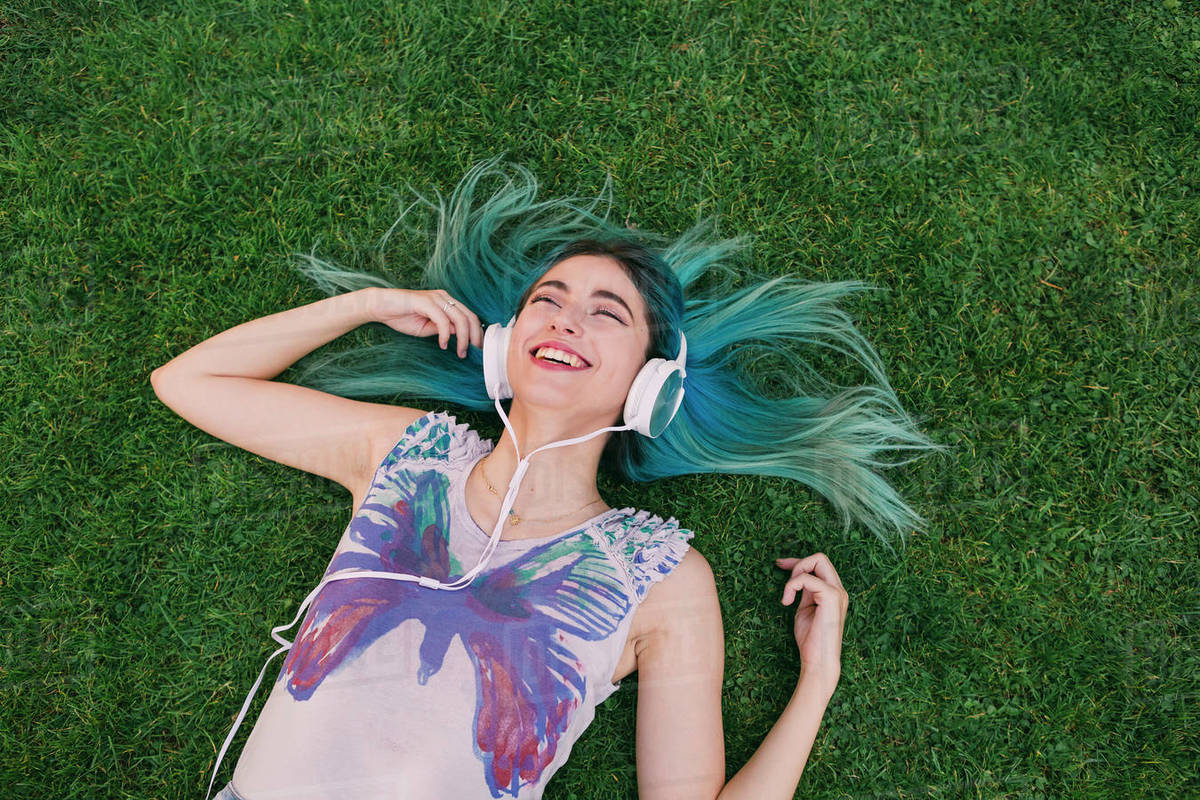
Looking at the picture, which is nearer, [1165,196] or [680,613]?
[680,613]

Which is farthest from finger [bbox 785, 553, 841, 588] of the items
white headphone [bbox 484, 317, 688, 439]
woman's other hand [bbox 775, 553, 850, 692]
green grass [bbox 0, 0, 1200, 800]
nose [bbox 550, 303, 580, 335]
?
nose [bbox 550, 303, 580, 335]

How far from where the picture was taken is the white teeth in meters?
2.98

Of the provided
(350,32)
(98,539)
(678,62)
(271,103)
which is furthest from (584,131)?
(98,539)

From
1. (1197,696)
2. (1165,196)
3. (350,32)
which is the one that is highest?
(350,32)

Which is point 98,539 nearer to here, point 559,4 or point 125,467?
point 125,467

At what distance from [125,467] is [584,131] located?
8.59ft

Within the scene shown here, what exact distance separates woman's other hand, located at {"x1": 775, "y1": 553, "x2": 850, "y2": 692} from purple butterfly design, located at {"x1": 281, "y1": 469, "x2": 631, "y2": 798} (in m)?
0.81

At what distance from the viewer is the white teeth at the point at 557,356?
9.78ft

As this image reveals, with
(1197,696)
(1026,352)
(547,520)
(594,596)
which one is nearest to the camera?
(594,596)

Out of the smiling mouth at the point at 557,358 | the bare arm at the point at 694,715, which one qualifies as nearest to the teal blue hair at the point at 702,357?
the smiling mouth at the point at 557,358

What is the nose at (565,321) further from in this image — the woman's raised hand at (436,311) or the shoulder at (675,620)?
the shoulder at (675,620)

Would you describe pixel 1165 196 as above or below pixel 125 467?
above

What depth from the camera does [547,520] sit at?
10.3ft

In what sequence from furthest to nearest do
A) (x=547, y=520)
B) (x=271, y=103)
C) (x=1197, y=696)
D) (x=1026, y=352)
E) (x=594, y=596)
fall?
1. (x=271, y=103)
2. (x=1026, y=352)
3. (x=1197, y=696)
4. (x=547, y=520)
5. (x=594, y=596)
